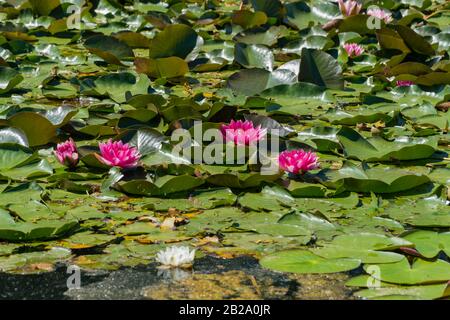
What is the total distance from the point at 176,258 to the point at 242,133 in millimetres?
986

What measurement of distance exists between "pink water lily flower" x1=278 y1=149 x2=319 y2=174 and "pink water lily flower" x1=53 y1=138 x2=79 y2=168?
0.76 m

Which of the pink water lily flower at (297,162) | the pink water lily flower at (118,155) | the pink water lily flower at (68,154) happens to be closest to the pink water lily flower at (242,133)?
the pink water lily flower at (297,162)

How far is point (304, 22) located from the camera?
571 centimetres

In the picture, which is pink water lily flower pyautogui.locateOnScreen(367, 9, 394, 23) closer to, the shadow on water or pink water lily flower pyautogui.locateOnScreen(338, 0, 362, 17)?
pink water lily flower pyautogui.locateOnScreen(338, 0, 362, 17)

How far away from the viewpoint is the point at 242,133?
3445mm

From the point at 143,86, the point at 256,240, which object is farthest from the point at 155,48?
the point at 256,240

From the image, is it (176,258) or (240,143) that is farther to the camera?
(240,143)

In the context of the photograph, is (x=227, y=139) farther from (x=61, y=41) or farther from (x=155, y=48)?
(x=61, y=41)

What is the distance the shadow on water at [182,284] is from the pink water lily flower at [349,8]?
3.31 m

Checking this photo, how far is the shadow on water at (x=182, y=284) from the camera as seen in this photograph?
241 cm

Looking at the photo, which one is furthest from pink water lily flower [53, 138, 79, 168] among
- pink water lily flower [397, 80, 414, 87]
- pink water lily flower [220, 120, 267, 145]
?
pink water lily flower [397, 80, 414, 87]

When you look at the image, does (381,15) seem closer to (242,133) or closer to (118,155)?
(242,133)

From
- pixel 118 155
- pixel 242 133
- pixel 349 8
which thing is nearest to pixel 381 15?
pixel 349 8
